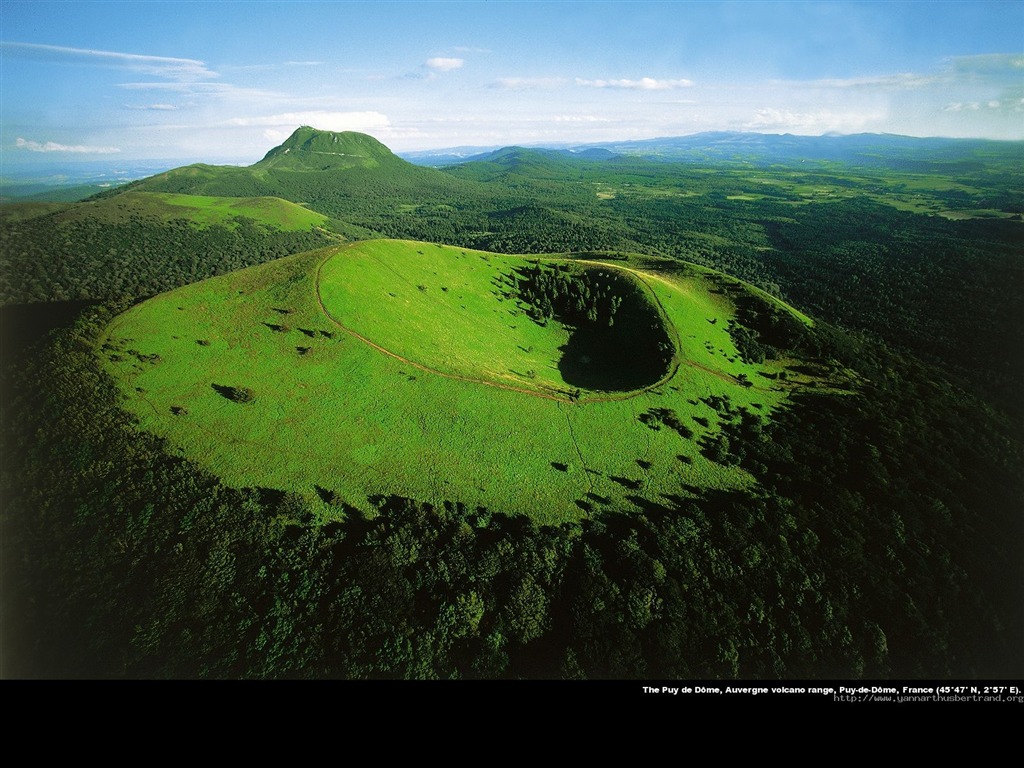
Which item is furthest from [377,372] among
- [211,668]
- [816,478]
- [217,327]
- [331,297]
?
[816,478]

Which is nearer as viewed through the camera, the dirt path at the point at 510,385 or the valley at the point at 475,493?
the valley at the point at 475,493

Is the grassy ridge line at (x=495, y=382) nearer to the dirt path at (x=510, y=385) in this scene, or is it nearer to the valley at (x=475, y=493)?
the dirt path at (x=510, y=385)

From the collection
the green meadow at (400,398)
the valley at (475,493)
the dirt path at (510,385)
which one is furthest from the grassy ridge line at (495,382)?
the valley at (475,493)

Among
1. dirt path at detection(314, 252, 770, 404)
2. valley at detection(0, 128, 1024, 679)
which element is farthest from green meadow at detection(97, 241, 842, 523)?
valley at detection(0, 128, 1024, 679)

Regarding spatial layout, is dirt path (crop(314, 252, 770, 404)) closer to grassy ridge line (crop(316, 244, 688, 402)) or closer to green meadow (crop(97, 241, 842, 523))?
grassy ridge line (crop(316, 244, 688, 402))

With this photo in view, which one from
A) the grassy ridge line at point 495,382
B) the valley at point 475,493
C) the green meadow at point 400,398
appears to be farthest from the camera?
the grassy ridge line at point 495,382

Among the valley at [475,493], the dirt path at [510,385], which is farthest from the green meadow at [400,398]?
the valley at [475,493]

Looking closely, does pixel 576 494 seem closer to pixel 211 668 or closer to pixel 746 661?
pixel 746 661

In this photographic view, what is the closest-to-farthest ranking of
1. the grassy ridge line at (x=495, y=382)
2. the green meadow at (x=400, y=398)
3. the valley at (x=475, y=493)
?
1. the valley at (x=475, y=493)
2. the green meadow at (x=400, y=398)
3. the grassy ridge line at (x=495, y=382)

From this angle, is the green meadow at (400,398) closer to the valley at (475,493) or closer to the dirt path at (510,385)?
the dirt path at (510,385)
